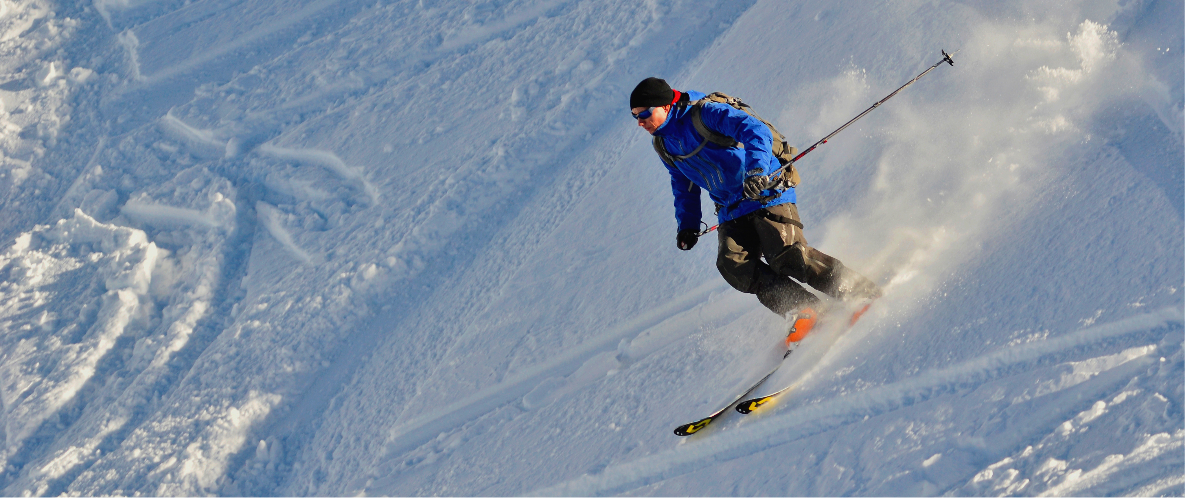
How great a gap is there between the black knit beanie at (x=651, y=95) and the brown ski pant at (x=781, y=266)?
864 millimetres

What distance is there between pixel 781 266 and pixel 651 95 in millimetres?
1188

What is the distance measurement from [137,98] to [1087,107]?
9.83 metres

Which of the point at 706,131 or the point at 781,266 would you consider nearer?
the point at 706,131

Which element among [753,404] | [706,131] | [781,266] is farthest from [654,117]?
[753,404]

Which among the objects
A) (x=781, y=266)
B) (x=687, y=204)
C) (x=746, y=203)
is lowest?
(x=781, y=266)

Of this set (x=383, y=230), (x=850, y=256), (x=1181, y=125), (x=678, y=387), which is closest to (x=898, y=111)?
(x=850, y=256)

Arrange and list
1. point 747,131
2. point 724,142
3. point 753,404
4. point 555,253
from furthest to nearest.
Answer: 1. point 555,253
2. point 753,404
3. point 724,142
4. point 747,131

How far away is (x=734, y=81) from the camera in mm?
6773

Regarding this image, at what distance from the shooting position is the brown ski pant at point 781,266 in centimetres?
434

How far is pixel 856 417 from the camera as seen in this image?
3967 mm

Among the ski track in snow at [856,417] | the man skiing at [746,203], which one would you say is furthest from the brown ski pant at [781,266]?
the ski track in snow at [856,417]

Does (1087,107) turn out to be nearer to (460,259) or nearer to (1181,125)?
(1181,125)

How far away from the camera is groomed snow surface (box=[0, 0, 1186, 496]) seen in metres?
3.85

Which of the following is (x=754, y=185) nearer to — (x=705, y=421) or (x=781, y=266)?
(x=781, y=266)
